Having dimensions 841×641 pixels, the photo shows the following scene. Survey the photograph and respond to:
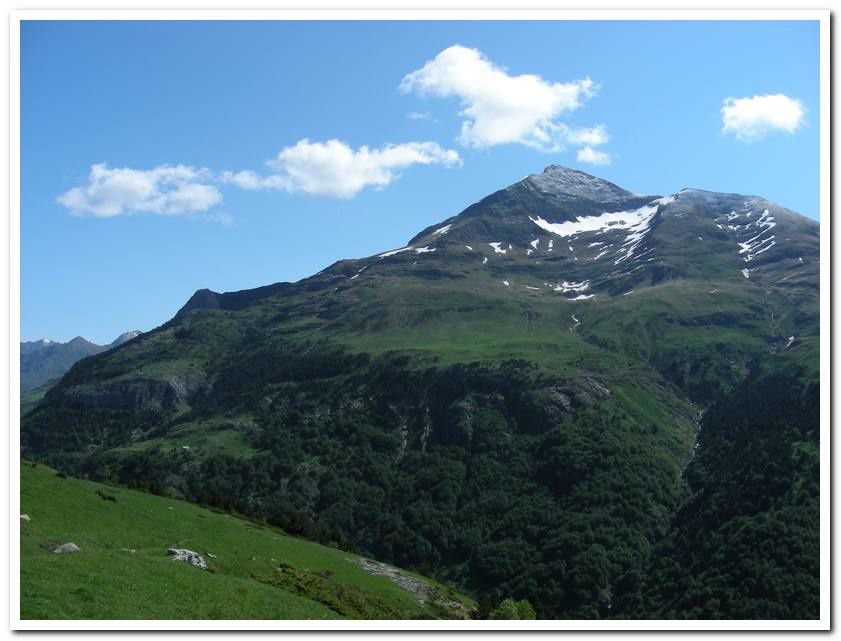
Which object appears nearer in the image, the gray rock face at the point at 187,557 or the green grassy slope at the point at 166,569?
the green grassy slope at the point at 166,569

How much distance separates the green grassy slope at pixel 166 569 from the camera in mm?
32094

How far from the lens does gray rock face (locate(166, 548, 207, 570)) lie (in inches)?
1745

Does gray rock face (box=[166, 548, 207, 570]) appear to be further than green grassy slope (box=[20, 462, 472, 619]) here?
Yes

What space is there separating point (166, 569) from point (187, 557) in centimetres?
626

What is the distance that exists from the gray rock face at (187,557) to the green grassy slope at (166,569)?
70 cm

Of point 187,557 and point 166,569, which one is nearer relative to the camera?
point 166,569

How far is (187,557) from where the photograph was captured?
4506 cm

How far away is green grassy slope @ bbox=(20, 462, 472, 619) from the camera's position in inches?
1264

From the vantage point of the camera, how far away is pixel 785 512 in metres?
164

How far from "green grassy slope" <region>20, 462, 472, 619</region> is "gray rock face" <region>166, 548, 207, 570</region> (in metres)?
0.70

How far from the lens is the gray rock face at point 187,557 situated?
44319 millimetres

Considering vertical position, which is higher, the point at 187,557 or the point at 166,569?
the point at 166,569

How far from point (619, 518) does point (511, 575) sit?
3914 centimetres
